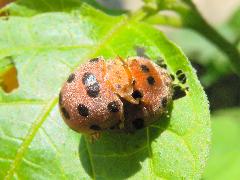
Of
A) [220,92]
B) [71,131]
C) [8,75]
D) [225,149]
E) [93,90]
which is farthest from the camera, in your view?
[220,92]

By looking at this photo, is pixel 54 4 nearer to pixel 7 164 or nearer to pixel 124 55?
pixel 124 55

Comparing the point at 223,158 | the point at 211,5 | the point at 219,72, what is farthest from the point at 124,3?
the point at 223,158

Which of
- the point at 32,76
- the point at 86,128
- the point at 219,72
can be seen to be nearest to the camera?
the point at 86,128

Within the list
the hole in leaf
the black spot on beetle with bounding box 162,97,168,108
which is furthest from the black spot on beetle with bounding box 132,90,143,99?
the hole in leaf

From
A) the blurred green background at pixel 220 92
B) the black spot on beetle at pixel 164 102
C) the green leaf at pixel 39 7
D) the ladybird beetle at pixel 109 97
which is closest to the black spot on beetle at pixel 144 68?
the ladybird beetle at pixel 109 97

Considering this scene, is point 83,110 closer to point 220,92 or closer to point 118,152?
point 118,152

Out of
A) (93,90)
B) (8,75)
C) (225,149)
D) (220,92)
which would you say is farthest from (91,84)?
(220,92)

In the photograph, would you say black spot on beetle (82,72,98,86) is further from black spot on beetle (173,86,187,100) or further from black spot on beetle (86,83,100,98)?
black spot on beetle (173,86,187,100)
